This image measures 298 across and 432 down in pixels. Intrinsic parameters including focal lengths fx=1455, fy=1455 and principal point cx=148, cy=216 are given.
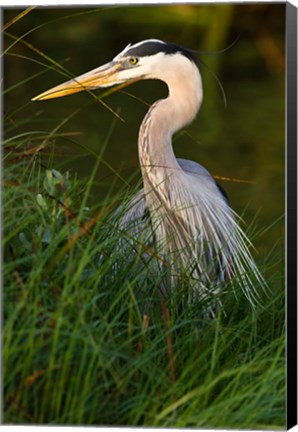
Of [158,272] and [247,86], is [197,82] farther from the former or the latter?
[247,86]

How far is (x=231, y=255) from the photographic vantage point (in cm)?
529

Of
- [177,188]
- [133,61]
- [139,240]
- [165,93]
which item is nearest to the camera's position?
[139,240]

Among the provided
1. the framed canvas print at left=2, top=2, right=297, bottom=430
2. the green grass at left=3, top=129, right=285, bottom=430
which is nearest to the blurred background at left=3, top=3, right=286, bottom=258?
the framed canvas print at left=2, top=2, right=297, bottom=430

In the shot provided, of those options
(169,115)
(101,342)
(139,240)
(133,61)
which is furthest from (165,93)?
(101,342)

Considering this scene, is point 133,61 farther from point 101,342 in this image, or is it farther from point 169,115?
point 101,342

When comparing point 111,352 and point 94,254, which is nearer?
point 111,352

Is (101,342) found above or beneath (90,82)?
beneath

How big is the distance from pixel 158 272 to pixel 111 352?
0.59 meters

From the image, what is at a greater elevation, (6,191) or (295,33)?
(295,33)

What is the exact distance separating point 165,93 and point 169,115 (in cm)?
33

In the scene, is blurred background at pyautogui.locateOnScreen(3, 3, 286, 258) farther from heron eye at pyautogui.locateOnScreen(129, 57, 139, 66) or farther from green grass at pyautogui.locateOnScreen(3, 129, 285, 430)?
green grass at pyautogui.locateOnScreen(3, 129, 285, 430)

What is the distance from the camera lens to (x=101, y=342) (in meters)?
4.34

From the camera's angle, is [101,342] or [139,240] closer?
[101,342]

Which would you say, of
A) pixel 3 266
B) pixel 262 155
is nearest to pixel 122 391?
pixel 3 266
